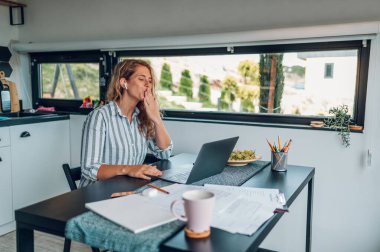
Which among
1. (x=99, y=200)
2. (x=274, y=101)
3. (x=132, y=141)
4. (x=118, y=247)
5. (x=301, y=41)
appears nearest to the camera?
(x=118, y=247)

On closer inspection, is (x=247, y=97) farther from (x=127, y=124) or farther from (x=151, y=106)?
(x=127, y=124)

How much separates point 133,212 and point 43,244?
1916mm

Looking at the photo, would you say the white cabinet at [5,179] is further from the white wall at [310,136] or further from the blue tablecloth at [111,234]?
the blue tablecloth at [111,234]

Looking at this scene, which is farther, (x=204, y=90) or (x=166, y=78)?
(x=166, y=78)

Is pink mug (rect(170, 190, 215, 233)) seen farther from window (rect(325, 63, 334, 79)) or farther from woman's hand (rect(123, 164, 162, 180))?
window (rect(325, 63, 334, 79))

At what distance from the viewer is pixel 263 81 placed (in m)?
2.65

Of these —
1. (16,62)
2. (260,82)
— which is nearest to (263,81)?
(260,82)

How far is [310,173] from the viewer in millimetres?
1803

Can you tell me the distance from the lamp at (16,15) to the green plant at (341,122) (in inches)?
115

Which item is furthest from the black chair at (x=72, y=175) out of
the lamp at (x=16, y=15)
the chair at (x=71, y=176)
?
the lamp at (x=16, y=15)

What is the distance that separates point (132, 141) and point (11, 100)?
1.98 metres

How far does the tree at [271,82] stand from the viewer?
2.60 metres

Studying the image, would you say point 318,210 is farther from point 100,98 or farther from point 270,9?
point 100,98

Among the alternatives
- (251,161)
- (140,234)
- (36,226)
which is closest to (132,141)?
(251,161)
